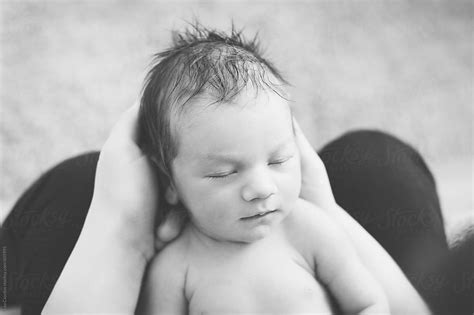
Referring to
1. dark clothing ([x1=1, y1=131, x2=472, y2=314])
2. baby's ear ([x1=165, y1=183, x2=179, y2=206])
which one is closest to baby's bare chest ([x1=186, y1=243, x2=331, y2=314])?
baby's ear ([x1=165, y1=183, x2=179, y2=206])

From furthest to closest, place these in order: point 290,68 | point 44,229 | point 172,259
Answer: point 290,68 → point 44,229 → point 172,259

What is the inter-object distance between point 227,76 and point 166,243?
303 millimetres

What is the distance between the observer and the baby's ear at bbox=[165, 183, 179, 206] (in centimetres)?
94

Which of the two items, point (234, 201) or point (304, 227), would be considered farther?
point (304, 227)

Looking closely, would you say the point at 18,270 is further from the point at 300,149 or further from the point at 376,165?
the point at 376,165

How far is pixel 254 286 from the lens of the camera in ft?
2.97

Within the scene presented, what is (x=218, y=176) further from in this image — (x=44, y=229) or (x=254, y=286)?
(x=44, y=229)

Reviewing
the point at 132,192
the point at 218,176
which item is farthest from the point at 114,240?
the point at 218,176

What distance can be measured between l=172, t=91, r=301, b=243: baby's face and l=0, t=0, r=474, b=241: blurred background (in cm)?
107

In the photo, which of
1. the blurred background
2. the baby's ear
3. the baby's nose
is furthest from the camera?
the blurred background

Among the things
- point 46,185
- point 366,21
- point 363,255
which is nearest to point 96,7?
point 366,21

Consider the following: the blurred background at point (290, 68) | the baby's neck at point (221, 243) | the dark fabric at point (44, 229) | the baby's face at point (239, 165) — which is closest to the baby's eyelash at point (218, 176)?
the baby's face at point (239, 165)

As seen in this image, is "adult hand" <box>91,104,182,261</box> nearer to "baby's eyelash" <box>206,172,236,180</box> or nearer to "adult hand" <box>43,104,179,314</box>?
"adult hand" <box>43,104,179,314</box>

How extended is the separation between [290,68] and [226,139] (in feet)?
4.80
